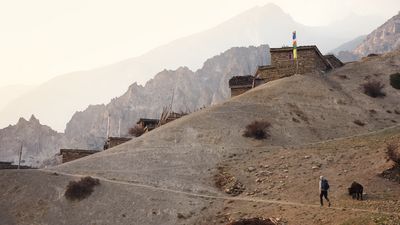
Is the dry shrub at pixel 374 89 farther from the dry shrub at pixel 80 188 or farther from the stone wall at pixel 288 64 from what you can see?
the dry shrub at pixel 80 188

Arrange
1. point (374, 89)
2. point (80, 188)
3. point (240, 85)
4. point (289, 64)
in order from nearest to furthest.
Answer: point (80, 188) → point (374, 89) → point (289, 64) → point (240, 85)

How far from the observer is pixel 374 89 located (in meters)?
54.8

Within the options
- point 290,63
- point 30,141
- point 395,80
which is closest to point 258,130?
point 290,63

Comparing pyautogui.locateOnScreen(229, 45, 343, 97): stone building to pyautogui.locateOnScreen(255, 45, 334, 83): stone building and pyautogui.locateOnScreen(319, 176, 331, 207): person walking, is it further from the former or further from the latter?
pyautogui.locateOnScreen(319, 176, 331, 207): person walking

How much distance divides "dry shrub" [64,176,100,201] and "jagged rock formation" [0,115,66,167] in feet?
391

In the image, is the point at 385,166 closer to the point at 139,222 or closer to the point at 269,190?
the point at 269,190

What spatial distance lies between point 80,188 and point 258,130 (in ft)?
57.5

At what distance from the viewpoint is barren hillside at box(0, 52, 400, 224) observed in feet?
98.0

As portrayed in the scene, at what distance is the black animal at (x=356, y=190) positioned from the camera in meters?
27.9

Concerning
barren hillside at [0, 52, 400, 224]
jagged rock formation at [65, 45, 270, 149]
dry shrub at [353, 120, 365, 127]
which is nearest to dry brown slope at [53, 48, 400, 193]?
barren hillside at [0, 52, 400, 224]

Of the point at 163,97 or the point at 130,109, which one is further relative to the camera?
the point at 163,97

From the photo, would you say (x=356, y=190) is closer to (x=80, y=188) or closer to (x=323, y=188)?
(x=323, y=188)

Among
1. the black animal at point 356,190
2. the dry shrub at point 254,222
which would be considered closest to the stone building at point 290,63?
the black animal at point 356,190

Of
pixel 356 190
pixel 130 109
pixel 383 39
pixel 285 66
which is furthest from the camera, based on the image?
pixel 130 109
